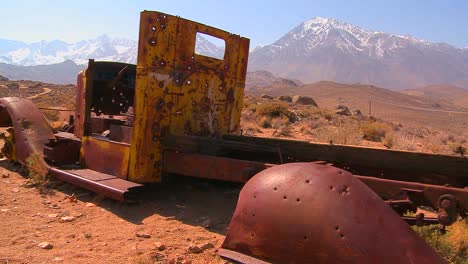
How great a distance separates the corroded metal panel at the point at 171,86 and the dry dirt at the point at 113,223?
0.47 m

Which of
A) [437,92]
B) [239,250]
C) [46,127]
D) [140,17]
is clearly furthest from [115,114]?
[437,92]

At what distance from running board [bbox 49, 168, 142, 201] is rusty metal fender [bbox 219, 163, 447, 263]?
1853 mm

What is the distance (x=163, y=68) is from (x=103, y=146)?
Result: 121cm

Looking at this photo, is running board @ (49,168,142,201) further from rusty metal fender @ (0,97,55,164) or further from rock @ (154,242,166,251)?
rock @ (154,242,166,251)

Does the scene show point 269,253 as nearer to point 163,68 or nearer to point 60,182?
point 163,68

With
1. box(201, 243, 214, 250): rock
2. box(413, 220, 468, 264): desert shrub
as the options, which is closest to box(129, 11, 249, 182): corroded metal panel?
box(201, 243, 214, 250): rock

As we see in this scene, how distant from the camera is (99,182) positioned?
4371 mm

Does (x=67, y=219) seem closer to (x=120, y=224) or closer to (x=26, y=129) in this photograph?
(x=120, y=224)

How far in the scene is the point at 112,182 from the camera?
437cm

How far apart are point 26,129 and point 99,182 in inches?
76.4

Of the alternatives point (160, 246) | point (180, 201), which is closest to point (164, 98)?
point (180, 201)

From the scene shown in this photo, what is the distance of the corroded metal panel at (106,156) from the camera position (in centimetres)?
449

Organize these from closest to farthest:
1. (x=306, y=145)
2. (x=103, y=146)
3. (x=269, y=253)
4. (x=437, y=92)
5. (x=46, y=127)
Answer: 1. (x=269, y=253)
2. (x=306, y=145)
3. (x=103, y=146)
4. (x=46, y=127)
5. (x=437, y=92)

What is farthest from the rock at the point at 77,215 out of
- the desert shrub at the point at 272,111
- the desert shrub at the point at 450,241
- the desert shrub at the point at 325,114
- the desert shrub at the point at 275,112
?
the desert shrub at the point at 325,114
